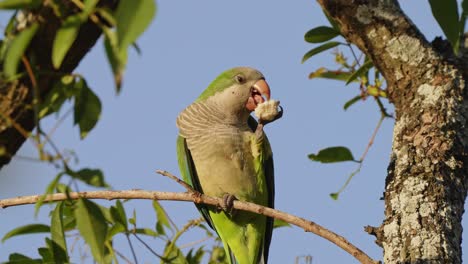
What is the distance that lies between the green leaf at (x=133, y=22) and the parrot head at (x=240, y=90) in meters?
3.36

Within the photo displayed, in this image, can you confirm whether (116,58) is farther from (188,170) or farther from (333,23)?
(188,170)

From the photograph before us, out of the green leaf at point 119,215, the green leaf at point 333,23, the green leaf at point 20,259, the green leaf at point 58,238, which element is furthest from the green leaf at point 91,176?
the green leaf at point 333,23

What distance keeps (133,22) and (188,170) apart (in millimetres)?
3162

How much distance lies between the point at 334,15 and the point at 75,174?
1.95m

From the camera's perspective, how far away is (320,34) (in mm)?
3475

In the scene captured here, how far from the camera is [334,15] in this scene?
3160mm

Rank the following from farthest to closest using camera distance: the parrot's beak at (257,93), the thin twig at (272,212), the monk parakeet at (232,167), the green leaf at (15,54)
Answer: the parrot's beak at (257,93)
the monk parakeet at (232,167)
the thin twig at (272,212)
the green leaf at (15,54)

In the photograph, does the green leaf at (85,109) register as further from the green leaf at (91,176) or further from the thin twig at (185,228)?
the thin twig at (185,228)

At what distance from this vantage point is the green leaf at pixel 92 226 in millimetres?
1747

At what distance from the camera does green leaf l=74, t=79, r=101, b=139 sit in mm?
1701

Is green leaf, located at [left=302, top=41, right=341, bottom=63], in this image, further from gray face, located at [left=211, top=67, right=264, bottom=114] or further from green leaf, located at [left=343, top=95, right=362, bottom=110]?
gray face, located at [left=211, top=67, right=264, bottom=114]

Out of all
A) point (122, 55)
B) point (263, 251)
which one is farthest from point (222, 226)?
point (122, 55)

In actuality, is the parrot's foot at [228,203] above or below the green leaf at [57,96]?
above

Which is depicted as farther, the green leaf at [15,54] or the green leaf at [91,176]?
the green leaf at [91,176]
